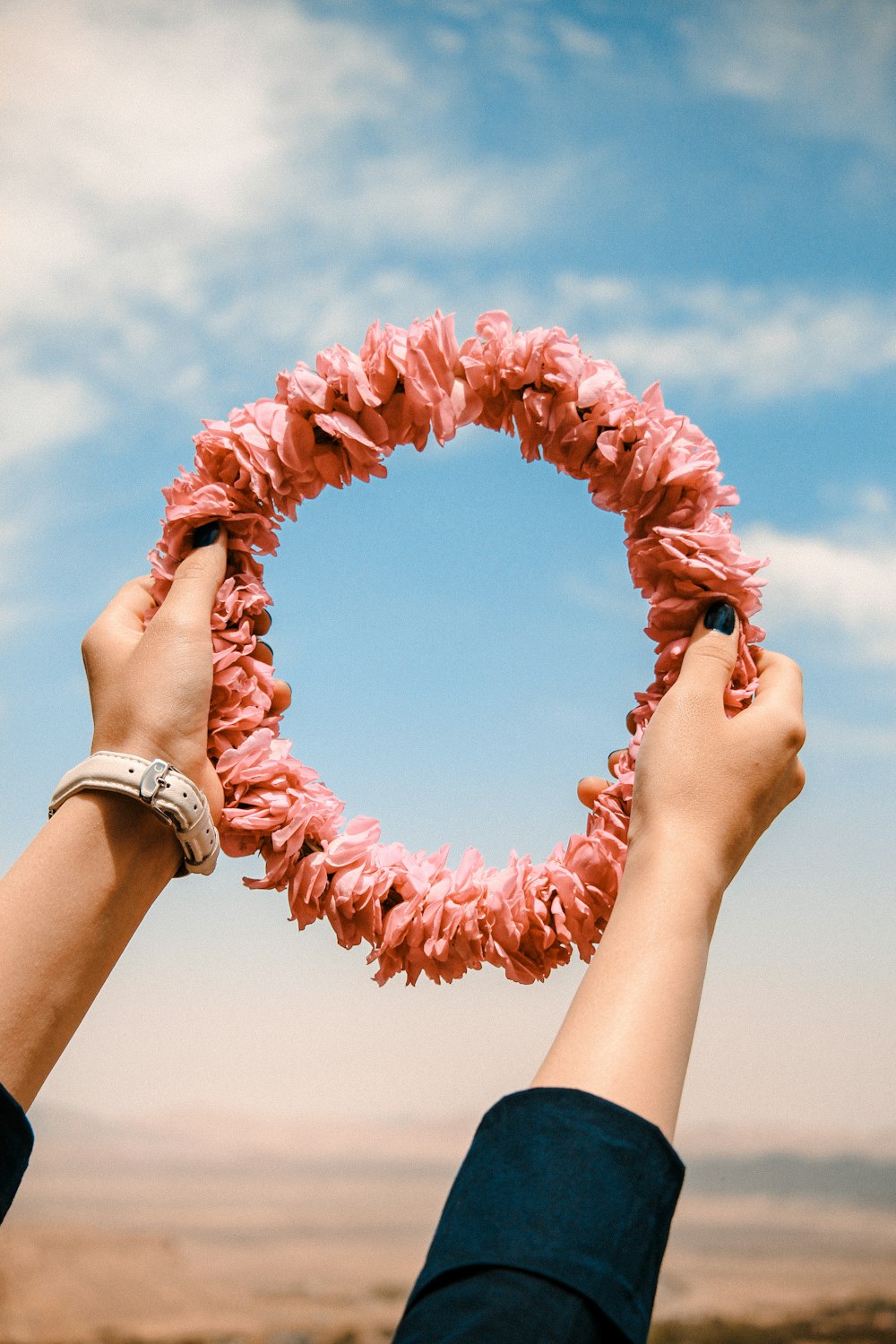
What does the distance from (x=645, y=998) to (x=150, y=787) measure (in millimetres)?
792

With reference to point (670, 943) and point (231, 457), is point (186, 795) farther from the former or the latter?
point (670, 943)

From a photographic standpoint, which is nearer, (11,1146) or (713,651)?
(11,1146)

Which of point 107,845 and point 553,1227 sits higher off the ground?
point 107,845

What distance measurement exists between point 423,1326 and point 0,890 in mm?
849

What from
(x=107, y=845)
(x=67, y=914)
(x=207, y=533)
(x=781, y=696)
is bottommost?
(x=67, y=914)

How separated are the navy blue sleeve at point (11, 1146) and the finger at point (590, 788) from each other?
1.08 metres

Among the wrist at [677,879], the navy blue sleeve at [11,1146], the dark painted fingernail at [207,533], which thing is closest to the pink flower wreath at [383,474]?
the dark painted fingernail at [207,533]

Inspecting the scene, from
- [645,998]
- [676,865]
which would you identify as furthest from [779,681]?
[645,998]

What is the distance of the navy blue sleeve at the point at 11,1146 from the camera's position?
113cm

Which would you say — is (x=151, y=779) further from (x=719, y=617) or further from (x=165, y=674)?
(x=719, y=617)

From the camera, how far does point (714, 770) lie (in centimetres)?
137

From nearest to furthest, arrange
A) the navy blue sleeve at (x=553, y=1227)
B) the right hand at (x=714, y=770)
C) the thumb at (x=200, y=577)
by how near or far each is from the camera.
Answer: the navy blue sleeve at (x=553, y=1227) < the right hand at (x=714, y=770) < the thumb at (x=200, y=577)

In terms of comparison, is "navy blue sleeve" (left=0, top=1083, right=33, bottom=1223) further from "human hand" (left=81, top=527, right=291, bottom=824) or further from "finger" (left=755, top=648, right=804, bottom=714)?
"finger" (left=755, top=648, right=804, bottom=714)

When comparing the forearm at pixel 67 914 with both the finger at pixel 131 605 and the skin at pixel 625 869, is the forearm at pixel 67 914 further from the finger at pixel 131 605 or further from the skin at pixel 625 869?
the finger at pixel 131 605
